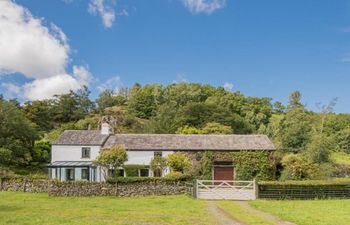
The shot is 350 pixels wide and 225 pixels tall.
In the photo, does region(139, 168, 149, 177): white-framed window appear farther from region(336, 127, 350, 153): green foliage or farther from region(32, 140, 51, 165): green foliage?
region(336, 127, 350, 153): green foliage

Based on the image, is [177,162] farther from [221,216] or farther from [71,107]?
[71,107]

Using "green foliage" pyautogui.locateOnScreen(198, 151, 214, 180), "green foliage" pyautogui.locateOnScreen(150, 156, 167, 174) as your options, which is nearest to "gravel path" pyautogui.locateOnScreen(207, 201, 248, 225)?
"green foliage" pyautogui.locateOnScreen(150, 156, 167, 174)

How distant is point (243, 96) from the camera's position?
8881 cm

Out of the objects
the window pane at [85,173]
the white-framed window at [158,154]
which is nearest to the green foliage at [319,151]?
the white-framed window at [158,154]

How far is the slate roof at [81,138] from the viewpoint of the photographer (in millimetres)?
39656

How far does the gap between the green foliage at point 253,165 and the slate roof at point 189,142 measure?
69 cm

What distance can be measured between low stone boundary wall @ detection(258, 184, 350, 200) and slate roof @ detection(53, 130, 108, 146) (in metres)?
19.4

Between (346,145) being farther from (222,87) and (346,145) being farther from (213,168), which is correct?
(213,168)

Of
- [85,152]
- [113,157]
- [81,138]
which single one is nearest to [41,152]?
[81,138]

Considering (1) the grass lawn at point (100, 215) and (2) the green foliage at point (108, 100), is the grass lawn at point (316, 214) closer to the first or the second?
(1) the grass lawn at point (100, 215)

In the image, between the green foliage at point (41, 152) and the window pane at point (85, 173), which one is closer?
the window pane at point (85, 173)

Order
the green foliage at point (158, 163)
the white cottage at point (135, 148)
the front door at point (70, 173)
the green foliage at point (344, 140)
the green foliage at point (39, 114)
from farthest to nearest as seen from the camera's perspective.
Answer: the green foliage at point (344, 140)
the green foliage at point (39, 114)
the front door at point (70, 173)
the white cottage at point (135, 148)
the green foliage at point (158, 163)

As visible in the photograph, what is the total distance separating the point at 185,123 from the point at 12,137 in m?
28.5

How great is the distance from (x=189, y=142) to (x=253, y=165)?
7189 mm
